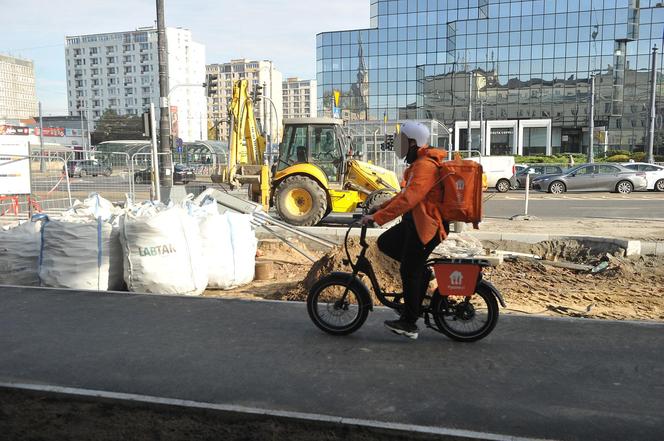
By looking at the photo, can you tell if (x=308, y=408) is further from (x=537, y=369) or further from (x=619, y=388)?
(x=619, y=388)

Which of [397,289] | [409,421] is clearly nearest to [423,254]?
[409,421]

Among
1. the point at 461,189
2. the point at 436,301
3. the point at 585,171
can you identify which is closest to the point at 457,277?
the point at 436,301

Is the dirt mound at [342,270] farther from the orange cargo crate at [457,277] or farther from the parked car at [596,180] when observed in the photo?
the parked car at [596,180]

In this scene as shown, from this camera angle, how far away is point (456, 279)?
4934 millimetres

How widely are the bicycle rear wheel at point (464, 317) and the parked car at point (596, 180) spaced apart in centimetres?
2414

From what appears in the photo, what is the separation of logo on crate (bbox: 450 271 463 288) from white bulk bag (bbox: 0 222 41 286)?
Result: 19.1 ft

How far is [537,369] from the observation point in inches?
177

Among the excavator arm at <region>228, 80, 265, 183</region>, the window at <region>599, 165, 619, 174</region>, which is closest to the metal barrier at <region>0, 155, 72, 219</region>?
the excavator arm at <region>228, 80, 265, 183</region>

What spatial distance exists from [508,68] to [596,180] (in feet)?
134

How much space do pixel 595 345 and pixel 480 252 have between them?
4514 millimetres

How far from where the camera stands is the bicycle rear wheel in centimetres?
507

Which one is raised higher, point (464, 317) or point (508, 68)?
point (508, 68)

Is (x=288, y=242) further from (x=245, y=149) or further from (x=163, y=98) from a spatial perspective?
(x=163, y=98)

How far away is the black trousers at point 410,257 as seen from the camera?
4921mm
